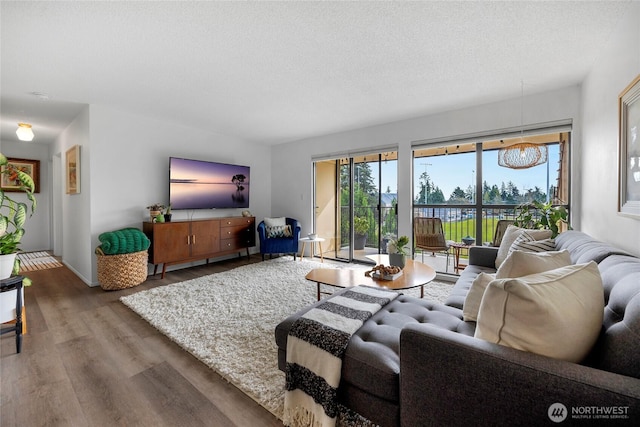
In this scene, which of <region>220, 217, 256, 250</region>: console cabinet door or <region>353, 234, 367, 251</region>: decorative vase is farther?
<region>353, 234, 367, 251</region>: decorative vase

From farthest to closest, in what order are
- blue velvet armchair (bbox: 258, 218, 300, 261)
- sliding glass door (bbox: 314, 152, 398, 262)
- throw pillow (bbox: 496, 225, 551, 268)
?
blue velvet armchair (bbox: 258, 218, 300, 261)
sliding glass door (bbox: 314, 152, 398, 262)
throw pillow (bbox: 496, 225, 551, 268)

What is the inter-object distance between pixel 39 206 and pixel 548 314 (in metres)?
8.43

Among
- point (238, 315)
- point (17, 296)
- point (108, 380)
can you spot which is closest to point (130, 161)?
point (17, 296)

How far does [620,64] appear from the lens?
73.0 inches

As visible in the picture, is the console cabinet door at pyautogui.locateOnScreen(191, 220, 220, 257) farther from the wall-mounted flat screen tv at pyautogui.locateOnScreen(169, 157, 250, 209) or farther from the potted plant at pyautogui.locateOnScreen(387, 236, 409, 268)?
the potted plant at pyautogui.locateOnScreen(387, 236, 409, 268)

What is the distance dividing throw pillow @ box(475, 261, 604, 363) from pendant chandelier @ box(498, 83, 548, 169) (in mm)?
2257

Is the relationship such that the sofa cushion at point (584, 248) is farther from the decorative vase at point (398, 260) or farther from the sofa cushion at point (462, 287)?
the decorative vase at point (398, 260)

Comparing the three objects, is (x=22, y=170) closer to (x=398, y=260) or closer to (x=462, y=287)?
(x=398, y=260)

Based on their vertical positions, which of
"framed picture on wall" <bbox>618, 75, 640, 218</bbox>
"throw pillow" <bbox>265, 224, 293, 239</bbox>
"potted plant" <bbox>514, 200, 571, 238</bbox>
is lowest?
"throw pillow" <bbox>265, 224, 293, 239</bbox>

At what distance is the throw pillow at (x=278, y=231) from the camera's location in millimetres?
4980

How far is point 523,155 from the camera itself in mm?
2738

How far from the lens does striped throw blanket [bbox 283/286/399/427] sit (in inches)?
47.6

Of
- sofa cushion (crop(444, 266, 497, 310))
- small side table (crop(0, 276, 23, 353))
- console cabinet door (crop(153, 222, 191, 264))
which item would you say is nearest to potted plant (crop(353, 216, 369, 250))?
sofa cushion (crop(444, 266, 497, 310))

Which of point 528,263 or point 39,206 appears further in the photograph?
point 39,206
